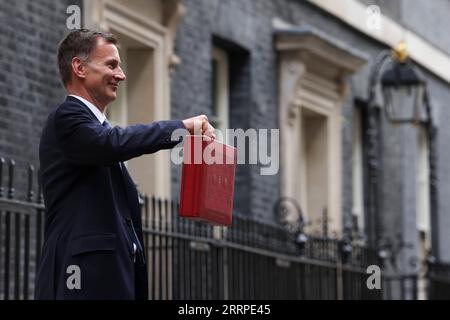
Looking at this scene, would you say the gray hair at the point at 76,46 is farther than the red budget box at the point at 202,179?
Yes

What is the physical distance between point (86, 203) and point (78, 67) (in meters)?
0.52

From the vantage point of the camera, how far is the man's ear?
6.63 metres

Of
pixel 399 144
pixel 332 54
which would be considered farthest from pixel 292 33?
pixel 399 144

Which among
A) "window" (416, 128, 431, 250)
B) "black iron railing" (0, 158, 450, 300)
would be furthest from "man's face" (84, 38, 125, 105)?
"window" (416, 128, 431, 250)

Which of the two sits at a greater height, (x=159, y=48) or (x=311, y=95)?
(x=311, y=95)

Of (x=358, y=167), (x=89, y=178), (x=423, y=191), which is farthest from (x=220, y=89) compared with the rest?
(x=89, y=178)

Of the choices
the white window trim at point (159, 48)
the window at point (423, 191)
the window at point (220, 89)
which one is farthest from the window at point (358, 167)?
the white window trim at point (159, 48)

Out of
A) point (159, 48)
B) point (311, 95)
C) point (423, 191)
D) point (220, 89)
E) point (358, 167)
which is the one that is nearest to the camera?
point (159, 48)

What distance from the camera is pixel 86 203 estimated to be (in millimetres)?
6520

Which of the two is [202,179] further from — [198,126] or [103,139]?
[103,139]

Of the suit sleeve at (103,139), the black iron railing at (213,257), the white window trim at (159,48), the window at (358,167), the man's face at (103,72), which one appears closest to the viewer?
the suit sleeve at (103,139)

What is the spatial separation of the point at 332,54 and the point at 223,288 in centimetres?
649

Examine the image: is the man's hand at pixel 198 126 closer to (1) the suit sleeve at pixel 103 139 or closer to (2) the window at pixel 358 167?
(1) the suit sleeve at pixel 103 139

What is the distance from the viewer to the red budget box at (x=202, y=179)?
6484 millimetres
